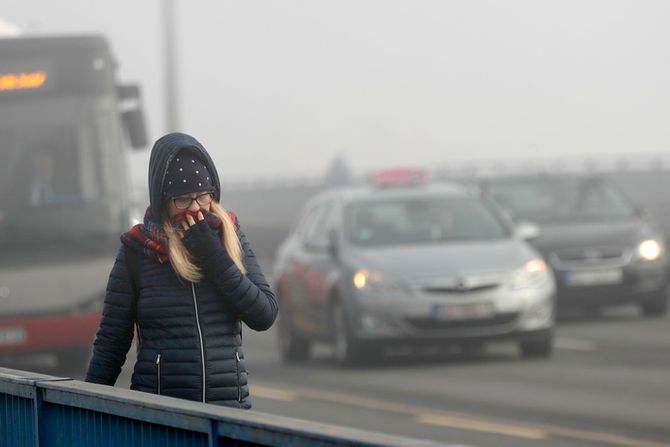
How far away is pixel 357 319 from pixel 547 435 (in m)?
5.17

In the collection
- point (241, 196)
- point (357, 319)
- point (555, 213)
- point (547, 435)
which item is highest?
point (241, 196)

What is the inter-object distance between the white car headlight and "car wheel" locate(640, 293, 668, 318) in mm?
538

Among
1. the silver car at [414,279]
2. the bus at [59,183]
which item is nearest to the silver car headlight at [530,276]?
the silver car at [414,279]

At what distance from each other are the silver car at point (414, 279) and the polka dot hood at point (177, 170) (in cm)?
1025

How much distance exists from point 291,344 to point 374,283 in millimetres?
2169

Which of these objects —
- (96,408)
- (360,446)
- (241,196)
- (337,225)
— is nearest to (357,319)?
(337,225)

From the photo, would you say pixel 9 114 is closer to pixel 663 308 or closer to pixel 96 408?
pixel 663 308

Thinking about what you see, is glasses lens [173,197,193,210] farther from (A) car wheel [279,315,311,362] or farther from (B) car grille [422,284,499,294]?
(A) car wheel [279,315,311,362]

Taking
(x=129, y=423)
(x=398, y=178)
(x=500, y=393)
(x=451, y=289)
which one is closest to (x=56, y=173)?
(x=398, y=178)

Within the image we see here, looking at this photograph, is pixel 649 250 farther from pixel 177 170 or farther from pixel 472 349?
pixel 177 170

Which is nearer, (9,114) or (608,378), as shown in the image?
(608,378)

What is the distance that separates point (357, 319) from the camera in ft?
53.8

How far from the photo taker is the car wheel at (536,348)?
16.9 m

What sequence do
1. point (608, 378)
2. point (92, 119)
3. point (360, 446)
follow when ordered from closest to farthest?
point (360, 446) < point (608, 378) < point (92, 119)
